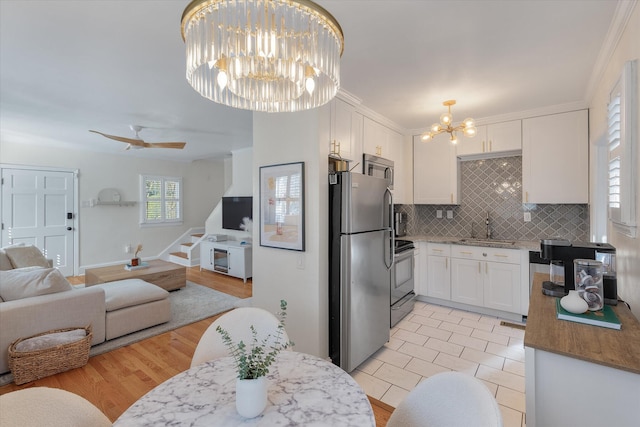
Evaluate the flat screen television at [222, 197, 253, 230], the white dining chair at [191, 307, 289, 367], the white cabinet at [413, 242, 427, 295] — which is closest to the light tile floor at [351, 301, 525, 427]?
the white cabinet at [413, 242, 427, 295]

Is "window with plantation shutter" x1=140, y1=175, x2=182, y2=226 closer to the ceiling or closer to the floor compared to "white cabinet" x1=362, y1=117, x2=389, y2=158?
closer to the floor

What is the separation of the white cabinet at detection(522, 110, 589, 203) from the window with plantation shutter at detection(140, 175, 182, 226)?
22.6 feet

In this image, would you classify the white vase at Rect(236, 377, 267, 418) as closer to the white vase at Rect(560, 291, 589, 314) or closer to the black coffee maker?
the white vase at Rect(560, 291, 589, 314)

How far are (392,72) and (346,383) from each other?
2.26 metres

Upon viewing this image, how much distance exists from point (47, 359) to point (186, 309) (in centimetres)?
161

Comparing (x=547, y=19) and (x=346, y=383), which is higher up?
(x=547, y=19)

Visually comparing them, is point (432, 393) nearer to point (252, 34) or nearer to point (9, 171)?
point (252, 34)

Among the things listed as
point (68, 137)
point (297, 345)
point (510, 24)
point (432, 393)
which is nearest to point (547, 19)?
point (510, 24)

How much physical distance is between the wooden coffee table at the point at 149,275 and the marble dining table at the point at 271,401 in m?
3.55

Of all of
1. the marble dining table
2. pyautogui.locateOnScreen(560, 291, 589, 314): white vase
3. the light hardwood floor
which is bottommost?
the light hardwood floor

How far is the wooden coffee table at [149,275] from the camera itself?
13.3 ft

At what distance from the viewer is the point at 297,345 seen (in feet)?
8.61

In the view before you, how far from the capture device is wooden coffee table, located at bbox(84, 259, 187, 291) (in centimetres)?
405

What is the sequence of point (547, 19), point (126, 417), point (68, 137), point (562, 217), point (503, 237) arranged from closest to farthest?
point (126, 417)
point (547, 19)
point (562, 217)
point (503, 237)
point (68, 137)
